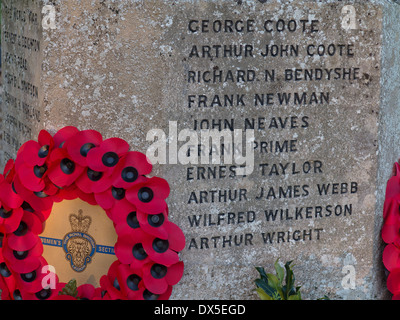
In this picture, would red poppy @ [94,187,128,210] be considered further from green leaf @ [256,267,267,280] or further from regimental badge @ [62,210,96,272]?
green leaf @ [256,267,267,280]

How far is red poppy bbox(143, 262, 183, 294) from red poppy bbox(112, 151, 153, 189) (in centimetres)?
42

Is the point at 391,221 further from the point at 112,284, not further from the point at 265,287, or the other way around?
the point at 112,284

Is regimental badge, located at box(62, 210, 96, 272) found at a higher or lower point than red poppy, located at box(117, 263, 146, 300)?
higher

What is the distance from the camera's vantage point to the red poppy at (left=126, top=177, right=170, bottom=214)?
289 centimetres

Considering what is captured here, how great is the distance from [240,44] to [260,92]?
0.27m

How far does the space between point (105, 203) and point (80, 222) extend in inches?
8.6

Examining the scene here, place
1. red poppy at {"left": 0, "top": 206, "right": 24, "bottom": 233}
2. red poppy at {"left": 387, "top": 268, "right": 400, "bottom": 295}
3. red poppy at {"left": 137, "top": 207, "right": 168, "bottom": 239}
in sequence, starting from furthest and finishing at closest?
red poppy at {"left": 387, "top": 268, "right": 400, "bottom": 295} → red poppy at {"left": 0, "top": 206, "right": 24, "bottom": 233} → red poppy at {"left": 137, "top": 207, "right": 168, "bottom": 239}

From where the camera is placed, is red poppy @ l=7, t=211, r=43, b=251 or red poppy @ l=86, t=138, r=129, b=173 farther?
red poppy @ l=7, t=211, r=43, b=251

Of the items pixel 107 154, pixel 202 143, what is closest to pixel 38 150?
pixel 107 154

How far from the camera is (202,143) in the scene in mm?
3055

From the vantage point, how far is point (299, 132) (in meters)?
3.18

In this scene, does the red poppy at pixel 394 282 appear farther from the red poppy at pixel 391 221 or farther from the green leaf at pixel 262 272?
the green leaf at pixel 262 272

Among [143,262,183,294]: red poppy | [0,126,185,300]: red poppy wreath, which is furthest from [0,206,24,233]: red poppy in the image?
[143,262,183,294]: red poppy
